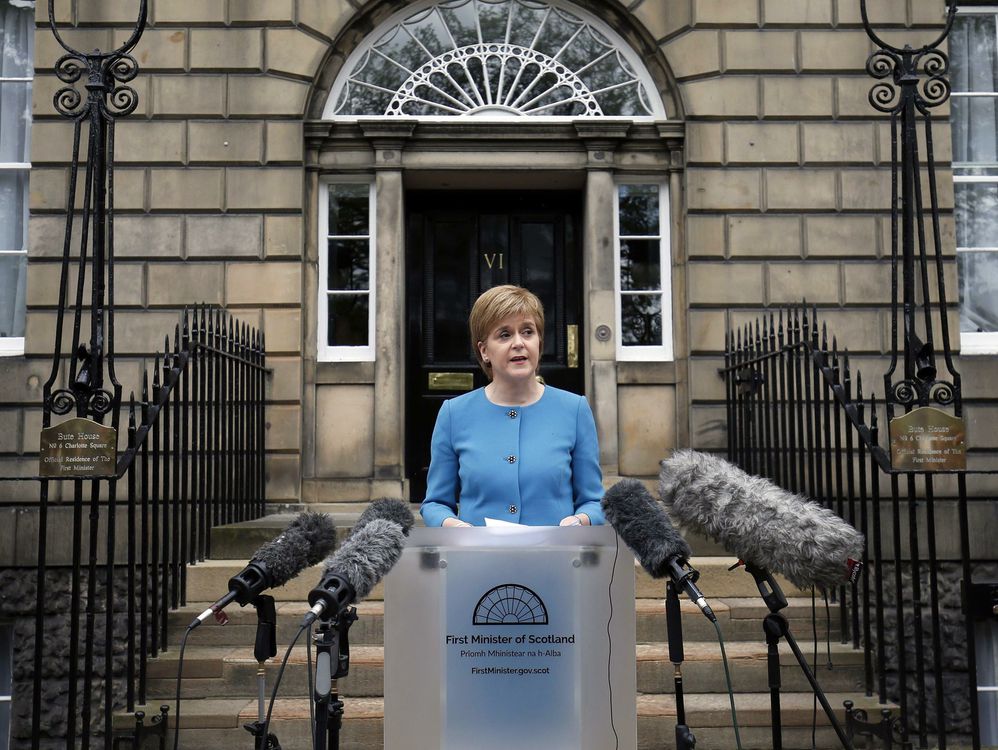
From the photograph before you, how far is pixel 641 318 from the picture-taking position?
9.16m

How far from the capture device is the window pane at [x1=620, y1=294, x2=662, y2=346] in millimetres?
9141

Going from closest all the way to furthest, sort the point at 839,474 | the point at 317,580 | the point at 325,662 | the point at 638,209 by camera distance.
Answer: the point at 325,662, the point at 839,474, the point at 317,580, the point at 638,209

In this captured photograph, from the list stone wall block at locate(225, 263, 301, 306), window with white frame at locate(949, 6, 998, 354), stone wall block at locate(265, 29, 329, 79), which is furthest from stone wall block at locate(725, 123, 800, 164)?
stone wall block at locate(225, 263, 301, 306)

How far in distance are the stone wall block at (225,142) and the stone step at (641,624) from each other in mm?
4266

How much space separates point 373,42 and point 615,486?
24.3 ft

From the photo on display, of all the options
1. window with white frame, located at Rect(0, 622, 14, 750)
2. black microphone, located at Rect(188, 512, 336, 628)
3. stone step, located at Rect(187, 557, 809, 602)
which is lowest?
window with white frame, located at Rect(0, 622, 14, 750)

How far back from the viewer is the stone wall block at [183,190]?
28.8 feet

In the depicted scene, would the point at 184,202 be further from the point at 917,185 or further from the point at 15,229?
the point at 917,185

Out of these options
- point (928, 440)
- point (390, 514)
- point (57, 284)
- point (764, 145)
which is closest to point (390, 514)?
point (390, 514)

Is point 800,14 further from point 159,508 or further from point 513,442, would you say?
point 513,442

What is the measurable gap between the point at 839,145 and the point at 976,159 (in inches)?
57.4

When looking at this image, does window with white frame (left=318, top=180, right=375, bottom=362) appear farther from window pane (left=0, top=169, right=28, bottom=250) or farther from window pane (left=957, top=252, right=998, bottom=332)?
window pane (left=957, top=252, right=998, bottom=332)

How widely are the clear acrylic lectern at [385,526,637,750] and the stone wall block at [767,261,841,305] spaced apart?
21.4 feet

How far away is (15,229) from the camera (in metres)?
9.28
